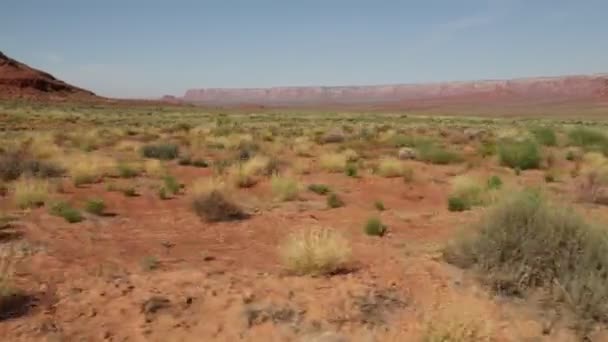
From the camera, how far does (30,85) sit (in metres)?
95.7

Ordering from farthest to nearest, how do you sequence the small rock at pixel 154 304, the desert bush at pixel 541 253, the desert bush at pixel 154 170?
the desert bush at pixel 154 170
the desert bush at pixel 541 253
the small rock at pixel 154 304

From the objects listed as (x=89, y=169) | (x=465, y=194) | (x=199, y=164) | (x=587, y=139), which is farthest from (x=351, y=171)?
(x=587, y=139)

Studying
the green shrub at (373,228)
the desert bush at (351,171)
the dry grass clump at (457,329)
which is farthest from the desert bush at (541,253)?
the desert bush at (351,171)

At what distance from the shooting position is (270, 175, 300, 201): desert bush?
13188 millimetres

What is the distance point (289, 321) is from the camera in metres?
6.17

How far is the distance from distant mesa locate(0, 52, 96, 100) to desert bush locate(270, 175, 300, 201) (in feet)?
273

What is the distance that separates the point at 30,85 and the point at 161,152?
8571cm

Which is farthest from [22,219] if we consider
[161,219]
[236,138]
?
[236,138]

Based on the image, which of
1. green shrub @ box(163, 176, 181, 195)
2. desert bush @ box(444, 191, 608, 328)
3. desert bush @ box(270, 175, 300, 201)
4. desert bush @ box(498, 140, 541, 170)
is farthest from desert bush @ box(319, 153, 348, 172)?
desert bush @ box(444, 191, 608, 328)

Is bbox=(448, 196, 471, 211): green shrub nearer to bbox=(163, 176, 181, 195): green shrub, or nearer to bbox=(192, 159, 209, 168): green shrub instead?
bbox=(163, 176, 181, 195): green shrub

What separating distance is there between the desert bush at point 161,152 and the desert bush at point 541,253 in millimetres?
14420

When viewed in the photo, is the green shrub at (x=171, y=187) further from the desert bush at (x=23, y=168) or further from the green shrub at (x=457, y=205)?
the green shrub at (x=457, y=205)

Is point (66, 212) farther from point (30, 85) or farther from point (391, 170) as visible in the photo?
point (30, 85)

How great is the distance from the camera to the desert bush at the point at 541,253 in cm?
642
